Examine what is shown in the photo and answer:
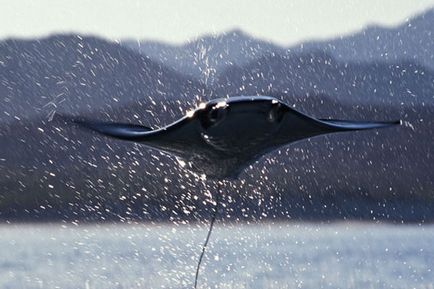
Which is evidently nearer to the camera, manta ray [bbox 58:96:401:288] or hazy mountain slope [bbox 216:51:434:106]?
manta ray [bbox 58:96:401:288]

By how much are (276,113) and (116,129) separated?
95 cm

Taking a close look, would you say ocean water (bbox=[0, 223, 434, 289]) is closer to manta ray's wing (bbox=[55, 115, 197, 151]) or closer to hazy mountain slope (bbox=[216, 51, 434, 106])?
manta ray's wing (bbox=[55, 115, 197, 151])

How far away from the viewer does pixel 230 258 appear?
12.6m

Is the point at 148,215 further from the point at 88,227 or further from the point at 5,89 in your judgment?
the point at 5,89

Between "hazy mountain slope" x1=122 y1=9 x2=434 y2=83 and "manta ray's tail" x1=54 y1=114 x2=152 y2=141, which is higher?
"hazy mountain slope" x1=122 y1=9 x2=434 y2=83

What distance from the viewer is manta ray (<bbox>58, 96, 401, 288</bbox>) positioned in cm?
433

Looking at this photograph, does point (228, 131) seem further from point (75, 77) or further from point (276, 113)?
point (75, 77)

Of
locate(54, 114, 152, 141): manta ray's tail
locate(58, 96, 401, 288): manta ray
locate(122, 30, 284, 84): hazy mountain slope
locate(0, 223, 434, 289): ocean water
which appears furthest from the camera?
locate(122, 30, 284, 84): hazy mountain slope

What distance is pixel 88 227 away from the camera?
21.7m

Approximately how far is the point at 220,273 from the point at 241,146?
624 cm

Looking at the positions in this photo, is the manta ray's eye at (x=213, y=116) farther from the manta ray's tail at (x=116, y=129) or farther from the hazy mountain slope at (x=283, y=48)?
the hazy mountain slope at (x=283, y=48)

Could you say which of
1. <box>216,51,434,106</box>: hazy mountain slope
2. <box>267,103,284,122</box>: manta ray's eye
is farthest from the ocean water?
<box>216,51,434,106</box>: hazy mountain slope

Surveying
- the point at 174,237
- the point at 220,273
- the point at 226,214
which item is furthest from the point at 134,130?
the point at 226,214

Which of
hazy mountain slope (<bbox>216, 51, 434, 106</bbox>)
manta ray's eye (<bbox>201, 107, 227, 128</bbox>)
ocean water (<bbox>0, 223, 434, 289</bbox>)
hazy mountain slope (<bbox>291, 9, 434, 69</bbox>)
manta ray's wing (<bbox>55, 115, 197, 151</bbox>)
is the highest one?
hazy mountain slope (<bbox>291, 9, 434, 69</bbox>)
